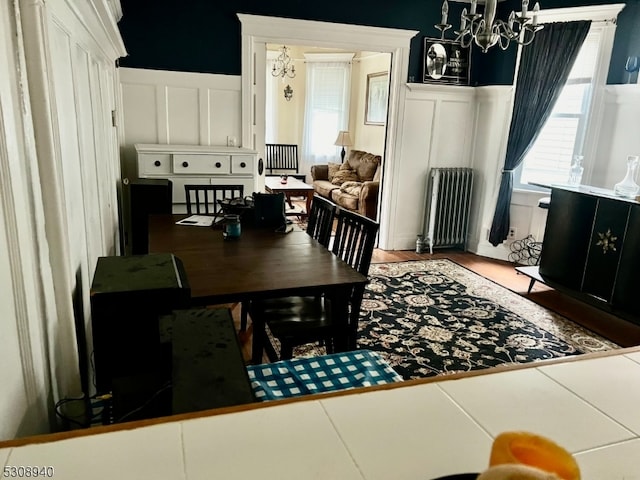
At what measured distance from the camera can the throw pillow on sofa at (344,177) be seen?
709cm

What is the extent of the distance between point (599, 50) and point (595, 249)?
1.96 meters

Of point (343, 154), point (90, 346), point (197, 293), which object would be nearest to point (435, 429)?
point (197, 293)

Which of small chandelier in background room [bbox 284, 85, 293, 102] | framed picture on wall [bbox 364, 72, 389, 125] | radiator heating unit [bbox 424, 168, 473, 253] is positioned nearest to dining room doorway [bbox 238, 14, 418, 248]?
radiator heating unit [bbox 424, 168, 473, 253]

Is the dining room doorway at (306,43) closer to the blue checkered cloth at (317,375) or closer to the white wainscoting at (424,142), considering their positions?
the white wainscoting at (424,142)

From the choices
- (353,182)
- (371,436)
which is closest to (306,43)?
(353,182)

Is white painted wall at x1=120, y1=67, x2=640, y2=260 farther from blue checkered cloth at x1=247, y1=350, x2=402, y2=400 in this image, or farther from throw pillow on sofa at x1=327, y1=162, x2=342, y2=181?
blue checkered cloth at x1=247, y1=350, x2=402, y2=400

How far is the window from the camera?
170 inches

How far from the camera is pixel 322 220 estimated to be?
2891mm

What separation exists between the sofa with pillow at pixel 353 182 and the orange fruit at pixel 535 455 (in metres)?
5.39

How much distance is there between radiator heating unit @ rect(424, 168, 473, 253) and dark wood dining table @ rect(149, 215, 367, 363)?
280cm

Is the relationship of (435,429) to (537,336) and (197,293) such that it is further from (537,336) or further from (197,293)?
(537,336)

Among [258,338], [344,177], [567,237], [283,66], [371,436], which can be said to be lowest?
[258,338]

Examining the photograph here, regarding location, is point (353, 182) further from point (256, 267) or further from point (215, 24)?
point (256, 267)

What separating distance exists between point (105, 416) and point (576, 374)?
3.94 feet
